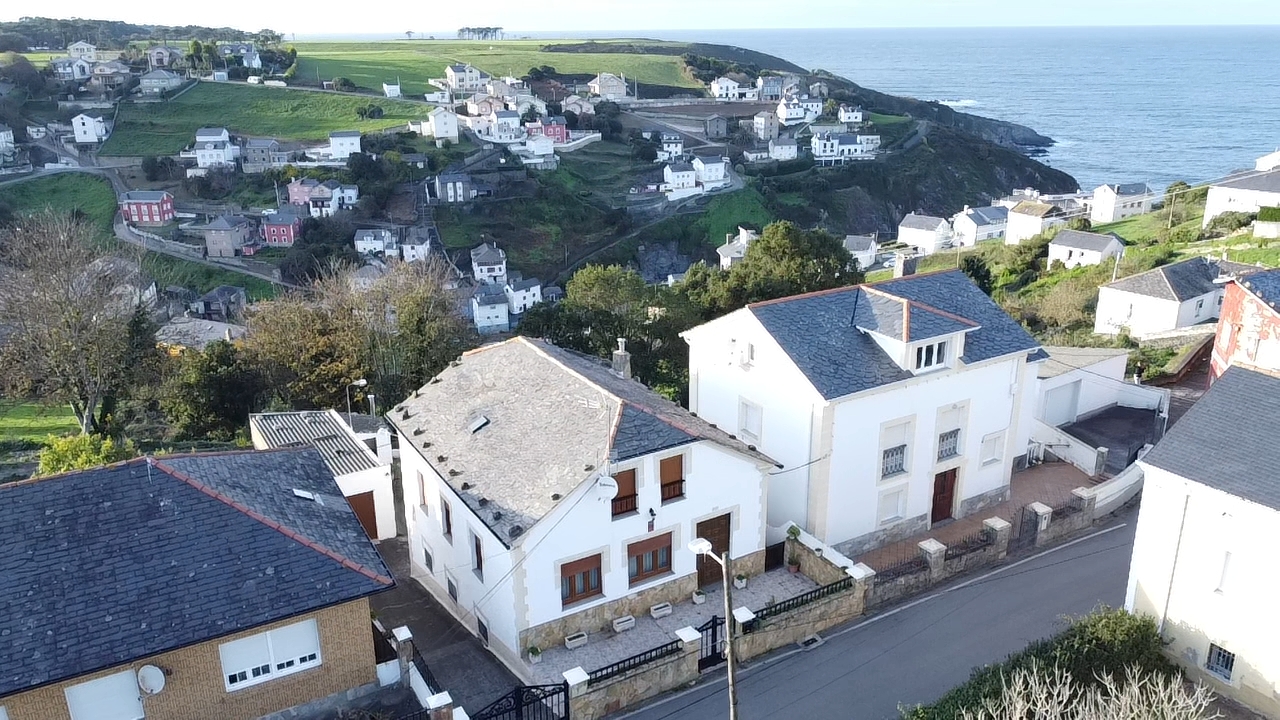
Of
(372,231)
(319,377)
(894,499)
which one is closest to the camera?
(894,499)

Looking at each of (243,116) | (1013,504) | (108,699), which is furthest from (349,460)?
(243,116)

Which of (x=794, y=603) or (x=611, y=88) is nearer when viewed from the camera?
(x=794, y=603)

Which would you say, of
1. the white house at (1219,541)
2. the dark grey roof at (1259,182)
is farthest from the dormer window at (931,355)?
the dark grey roof at (1259,182)

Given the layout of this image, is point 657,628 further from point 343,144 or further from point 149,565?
point 343,144

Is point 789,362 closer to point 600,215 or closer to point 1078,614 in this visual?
point 1078,614

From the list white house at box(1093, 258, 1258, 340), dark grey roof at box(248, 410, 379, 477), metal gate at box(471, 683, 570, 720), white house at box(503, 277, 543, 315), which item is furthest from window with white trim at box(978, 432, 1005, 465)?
white house at box(503, 277, 543, 315)

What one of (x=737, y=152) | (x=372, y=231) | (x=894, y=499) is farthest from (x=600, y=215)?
(x=894, y=499)
